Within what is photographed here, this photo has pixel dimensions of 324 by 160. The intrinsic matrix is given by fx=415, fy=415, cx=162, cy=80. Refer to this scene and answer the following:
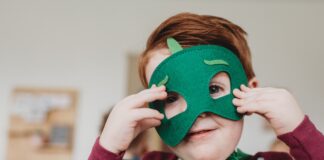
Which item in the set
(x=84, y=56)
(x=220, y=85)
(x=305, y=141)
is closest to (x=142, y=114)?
(x=220, y=85)

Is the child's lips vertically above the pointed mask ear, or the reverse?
the pointed mask ear

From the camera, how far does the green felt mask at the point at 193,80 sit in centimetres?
63

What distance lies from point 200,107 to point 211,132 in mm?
43

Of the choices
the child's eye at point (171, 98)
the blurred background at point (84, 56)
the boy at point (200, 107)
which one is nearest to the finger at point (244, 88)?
the boy at point (200, 107)

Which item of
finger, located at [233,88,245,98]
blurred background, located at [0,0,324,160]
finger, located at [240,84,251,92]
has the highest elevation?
finger, located at [240,84,251,92]

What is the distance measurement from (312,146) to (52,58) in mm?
2913

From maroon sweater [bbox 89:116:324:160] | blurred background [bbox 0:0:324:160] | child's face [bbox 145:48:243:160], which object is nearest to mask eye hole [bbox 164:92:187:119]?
child's face [bbox 145:48:243:160]

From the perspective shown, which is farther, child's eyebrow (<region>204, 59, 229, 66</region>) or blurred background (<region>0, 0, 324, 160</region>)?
blurred background (<region>0, 0, 324, 160</region>)

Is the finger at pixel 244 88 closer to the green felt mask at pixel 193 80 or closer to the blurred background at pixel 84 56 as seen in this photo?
the green felt mask at pixel 193 80

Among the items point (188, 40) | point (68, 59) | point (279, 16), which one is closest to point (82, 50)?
point (68, 59)

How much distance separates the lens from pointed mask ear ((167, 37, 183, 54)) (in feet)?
2.19

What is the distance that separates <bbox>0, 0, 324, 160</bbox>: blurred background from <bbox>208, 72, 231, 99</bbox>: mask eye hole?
8.57 ft

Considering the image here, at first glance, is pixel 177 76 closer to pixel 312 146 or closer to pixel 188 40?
pixel 188 40

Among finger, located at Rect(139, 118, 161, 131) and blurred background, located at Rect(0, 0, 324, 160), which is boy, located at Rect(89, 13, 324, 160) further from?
blurred background, located at Rect(0, 0, 324, 160)
